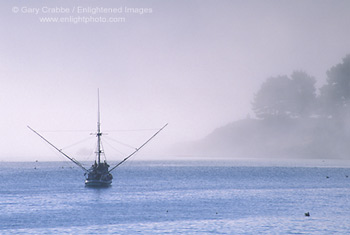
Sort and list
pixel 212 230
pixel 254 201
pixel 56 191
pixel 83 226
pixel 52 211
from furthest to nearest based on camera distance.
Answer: pixel 56 191 < pixel 254 201 < pixel 52 211 < pixel 83 226 < pixel 212 230

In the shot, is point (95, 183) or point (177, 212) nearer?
point (177, 212)

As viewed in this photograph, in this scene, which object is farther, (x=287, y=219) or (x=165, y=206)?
(x=165, y=206)

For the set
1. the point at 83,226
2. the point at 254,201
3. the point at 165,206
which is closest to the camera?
the point at 83,226

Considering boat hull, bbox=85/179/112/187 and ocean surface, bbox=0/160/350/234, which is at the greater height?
boat hull, bbox=85/179/112/187

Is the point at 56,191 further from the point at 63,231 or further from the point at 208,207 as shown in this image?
the point at 63,231

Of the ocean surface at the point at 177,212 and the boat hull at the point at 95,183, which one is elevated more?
the boat hull at the point at 95,183

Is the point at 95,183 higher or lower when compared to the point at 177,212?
higher

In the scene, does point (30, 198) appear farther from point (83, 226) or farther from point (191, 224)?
point (191, 224)

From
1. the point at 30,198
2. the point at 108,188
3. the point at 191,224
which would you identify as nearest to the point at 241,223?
the point at 191,224

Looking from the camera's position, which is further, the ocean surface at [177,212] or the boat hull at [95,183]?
the boat hull at [95,183]

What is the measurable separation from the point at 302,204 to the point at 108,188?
4346cm

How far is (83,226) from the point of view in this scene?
171 feet

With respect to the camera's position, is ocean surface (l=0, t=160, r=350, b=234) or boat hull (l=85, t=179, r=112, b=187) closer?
ocean surface (l=0, t=160, r=350, b=234)

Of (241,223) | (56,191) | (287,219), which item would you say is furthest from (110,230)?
(56,191)
